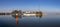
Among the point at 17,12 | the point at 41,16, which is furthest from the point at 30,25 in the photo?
the point at 17,12

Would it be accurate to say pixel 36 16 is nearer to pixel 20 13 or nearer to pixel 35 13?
pixel 35 13

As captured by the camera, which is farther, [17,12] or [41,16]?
[41,16]

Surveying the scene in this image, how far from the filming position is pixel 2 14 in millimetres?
3627

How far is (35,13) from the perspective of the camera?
3393 millimetres

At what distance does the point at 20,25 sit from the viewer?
12.5 feet

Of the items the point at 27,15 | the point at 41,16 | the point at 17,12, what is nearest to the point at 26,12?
the point at 27,15

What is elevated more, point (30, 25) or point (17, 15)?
point (17, 15)

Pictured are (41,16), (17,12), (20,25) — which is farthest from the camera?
(20,25)

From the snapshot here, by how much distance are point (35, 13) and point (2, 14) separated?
1.31 m

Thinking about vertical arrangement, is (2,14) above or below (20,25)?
above

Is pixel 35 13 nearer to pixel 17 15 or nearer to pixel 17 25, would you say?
pixel 17 15

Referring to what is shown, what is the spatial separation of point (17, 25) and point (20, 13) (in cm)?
64

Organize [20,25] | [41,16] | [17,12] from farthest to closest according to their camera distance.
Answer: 1. [20,25]
2. [41,16]
3. [17,12]

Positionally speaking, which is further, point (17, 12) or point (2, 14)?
point (2, 14)
